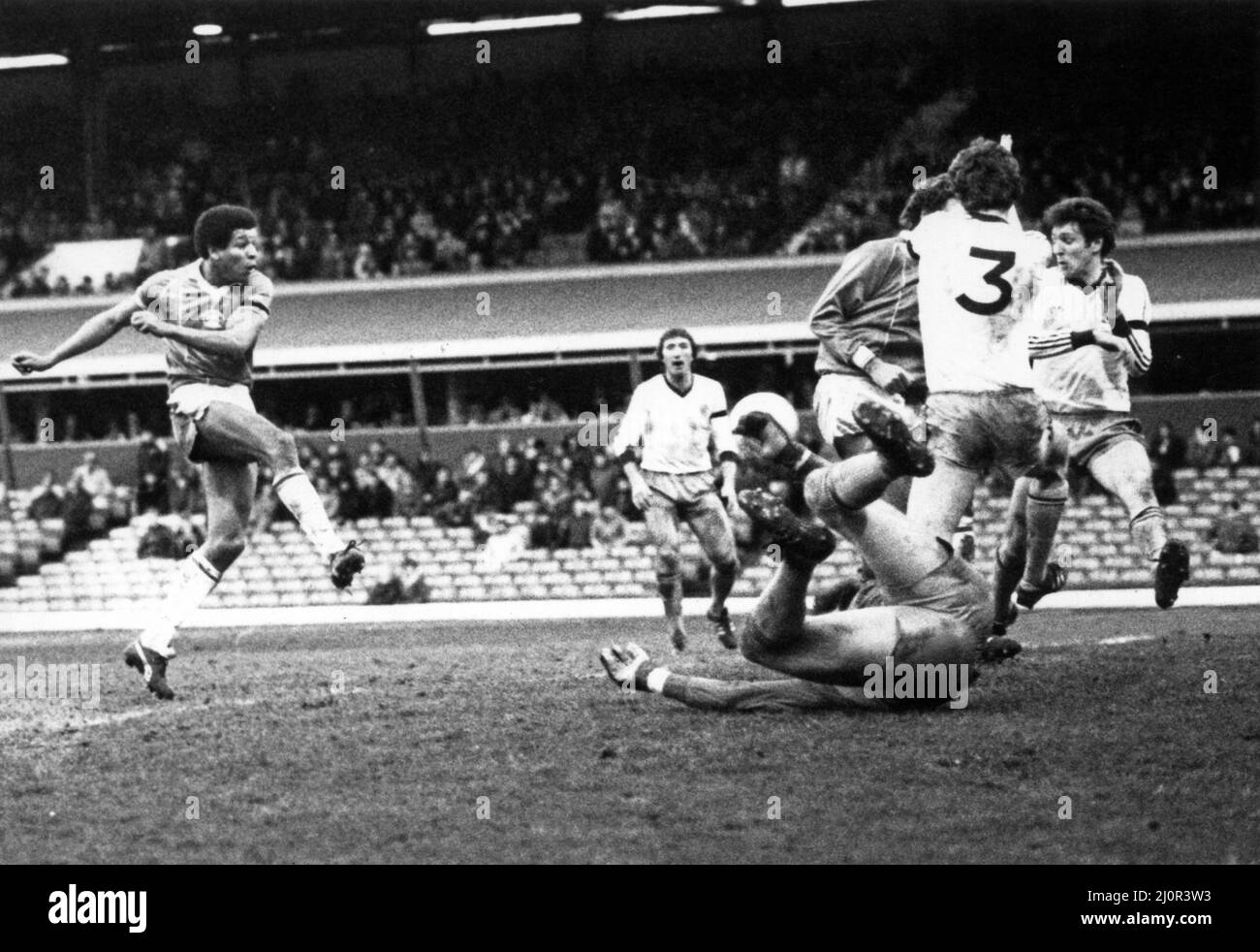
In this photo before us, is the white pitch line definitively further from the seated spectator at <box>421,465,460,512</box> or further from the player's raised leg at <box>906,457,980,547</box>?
the player's raised leg at <box>906,457,980,547</box>

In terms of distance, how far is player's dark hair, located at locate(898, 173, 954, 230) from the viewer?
820 cm

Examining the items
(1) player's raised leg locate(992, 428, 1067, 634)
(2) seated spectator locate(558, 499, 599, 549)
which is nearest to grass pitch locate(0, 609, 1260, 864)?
(1) player's raised leg locate(992, 428, 1067, 634)

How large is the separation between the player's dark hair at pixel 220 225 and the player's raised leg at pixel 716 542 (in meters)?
4.15

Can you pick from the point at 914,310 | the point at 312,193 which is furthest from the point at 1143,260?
the point at 914,310

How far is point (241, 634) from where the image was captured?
15.8m

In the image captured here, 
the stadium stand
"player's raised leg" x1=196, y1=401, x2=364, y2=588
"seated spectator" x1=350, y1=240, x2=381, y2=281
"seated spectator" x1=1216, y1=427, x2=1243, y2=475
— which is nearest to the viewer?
"player's raised leg" x1=196, y1=401, x2=364, y2=588

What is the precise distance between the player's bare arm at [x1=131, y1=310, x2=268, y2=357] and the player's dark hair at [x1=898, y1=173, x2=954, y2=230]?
3250mm

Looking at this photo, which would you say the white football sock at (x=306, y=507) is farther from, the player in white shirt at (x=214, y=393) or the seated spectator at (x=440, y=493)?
the seated spectator at (x=440, y=493)

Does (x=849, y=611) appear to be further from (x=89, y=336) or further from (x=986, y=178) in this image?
(x=89, y=336)

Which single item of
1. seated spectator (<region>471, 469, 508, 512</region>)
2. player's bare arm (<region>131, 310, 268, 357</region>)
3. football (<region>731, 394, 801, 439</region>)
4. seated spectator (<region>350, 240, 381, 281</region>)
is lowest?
seated spectator (<region>471, 469, 508, 512</region>)

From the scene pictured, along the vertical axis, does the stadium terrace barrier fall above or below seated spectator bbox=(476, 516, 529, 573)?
above

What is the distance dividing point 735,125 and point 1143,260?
19.3 ft

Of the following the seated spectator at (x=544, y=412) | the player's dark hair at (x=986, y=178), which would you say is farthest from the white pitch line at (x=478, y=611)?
the player's dark hair at (x=986, y=178)

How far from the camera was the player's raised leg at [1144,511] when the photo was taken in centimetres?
853
